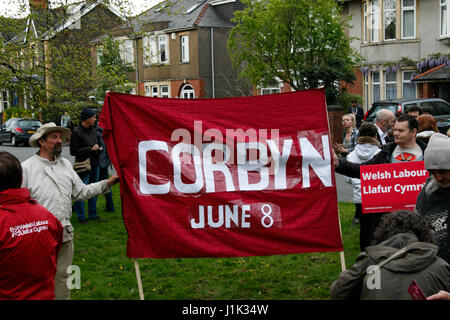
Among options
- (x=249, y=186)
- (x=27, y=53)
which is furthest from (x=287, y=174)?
(x=27, y=53)

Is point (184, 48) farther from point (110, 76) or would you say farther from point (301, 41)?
point (110, 76)

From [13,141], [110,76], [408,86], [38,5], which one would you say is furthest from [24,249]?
[13,141]

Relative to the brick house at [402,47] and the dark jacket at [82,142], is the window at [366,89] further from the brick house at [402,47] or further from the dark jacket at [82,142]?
the dark jacket at [82,142]

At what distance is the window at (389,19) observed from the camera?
102 feet

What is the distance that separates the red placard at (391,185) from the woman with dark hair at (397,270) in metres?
2.60

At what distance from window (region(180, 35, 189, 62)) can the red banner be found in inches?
1464

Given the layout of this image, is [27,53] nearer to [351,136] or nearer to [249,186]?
[351,136]

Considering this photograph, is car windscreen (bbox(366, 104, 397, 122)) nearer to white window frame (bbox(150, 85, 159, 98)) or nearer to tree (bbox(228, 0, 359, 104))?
tree (bbox(228, 0, 359, 104))

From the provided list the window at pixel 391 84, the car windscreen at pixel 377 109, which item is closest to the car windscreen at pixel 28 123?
the car windscreen at pixel 377 109

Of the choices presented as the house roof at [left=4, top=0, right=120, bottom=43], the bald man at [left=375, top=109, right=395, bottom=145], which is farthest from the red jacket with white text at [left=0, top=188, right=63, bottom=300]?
the house roof at [left=4, top=0, right=120, bottom=43]

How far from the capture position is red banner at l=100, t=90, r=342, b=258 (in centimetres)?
547

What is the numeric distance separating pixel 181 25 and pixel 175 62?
9.15ft

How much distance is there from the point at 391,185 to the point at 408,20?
27377 mm

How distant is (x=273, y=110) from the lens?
5664mm
